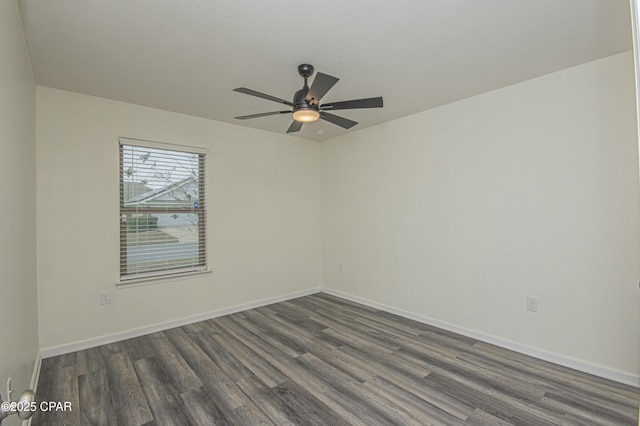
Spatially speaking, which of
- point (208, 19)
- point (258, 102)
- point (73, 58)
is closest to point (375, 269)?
point (258, 102)

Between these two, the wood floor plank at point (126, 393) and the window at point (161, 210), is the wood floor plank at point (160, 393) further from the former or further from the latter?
the window at point (161, 210)

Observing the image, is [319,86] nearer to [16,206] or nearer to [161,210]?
[16,206]

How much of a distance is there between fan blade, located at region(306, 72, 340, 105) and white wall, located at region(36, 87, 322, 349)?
208 cm

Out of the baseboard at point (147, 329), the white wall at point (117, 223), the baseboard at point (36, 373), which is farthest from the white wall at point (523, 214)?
the baseboard at point (36, 373)

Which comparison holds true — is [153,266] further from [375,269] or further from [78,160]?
[375,269]

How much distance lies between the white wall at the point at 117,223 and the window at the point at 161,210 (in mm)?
106

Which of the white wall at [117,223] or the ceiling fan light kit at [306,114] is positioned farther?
the white wall at [117,223]

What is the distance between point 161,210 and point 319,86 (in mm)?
2491

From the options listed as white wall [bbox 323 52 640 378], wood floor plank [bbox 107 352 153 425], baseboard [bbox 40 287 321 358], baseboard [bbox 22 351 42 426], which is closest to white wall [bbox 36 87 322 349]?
baseboard [bbox 40 287 321 358]

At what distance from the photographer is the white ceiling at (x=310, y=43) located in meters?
1.83

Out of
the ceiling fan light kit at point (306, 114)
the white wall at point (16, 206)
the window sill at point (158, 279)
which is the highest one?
→ the ceiling fan light kit at point (306, 114)

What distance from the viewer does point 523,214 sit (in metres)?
2.87

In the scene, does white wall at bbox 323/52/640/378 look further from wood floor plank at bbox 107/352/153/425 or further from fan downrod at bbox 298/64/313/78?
wood floor plank at bbox 107/352/153/425

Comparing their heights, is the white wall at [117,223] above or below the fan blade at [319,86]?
below
